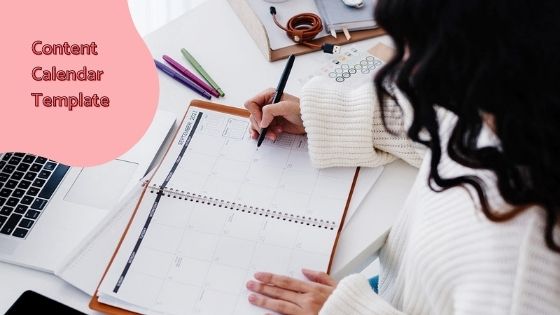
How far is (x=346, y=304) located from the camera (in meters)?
0.74

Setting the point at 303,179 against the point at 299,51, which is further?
the point at 299,51

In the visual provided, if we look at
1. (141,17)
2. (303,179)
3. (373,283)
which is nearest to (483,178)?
(303,179)

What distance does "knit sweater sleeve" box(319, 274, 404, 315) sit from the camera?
738 millimetres

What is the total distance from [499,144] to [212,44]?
0.67m

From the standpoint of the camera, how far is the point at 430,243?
2.37ft

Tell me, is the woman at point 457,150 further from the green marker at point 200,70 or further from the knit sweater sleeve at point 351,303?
the green marker at point 200,70

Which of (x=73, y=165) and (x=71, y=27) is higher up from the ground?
(x=71, y=27)

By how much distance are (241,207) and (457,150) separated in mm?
351

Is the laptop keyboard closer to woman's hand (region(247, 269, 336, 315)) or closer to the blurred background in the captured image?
woman's hand (region(247, 269, 336, 315))

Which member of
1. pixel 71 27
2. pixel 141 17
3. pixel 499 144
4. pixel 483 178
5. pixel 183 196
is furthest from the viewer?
pixel 141 17

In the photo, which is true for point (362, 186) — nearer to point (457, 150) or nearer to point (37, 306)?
point (457, 150)

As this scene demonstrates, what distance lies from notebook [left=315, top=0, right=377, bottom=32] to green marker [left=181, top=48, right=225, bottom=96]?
241 millimetres

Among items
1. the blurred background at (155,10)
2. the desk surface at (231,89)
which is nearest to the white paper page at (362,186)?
the desk surface at (231,89)

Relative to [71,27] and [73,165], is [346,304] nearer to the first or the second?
[73,165]
